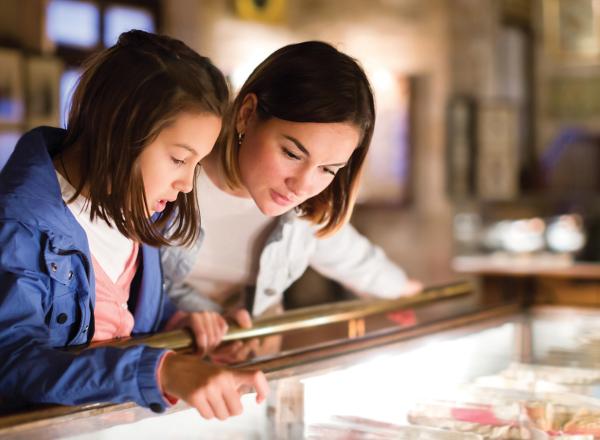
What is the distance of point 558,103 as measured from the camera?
902 centimetres

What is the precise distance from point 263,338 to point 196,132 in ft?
1.64

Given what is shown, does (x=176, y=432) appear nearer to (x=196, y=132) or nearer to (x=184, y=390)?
(x=184, y=390)

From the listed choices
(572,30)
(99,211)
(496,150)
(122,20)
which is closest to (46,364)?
(99,211)

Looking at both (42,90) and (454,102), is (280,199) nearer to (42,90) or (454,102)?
(42,90)

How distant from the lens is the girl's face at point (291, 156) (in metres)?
1.37

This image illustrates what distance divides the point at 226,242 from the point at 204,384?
75 cm

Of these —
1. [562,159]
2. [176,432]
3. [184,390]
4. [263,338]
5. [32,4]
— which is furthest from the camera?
[562,159]

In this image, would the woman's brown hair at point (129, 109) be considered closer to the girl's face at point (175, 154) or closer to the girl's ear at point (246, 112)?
the girl's face at point (175, 154)

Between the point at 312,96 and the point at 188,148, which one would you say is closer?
Answer: the point at 188,148

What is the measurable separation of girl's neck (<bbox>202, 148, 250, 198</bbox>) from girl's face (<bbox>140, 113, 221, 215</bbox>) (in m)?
0.31

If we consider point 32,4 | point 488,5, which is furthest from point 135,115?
point 488,5

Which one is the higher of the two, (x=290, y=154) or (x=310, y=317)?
(x=290, y=154)

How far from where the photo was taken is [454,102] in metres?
A: 7.86

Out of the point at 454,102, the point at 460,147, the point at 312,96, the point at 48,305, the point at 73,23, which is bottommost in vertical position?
the point at 48,305
